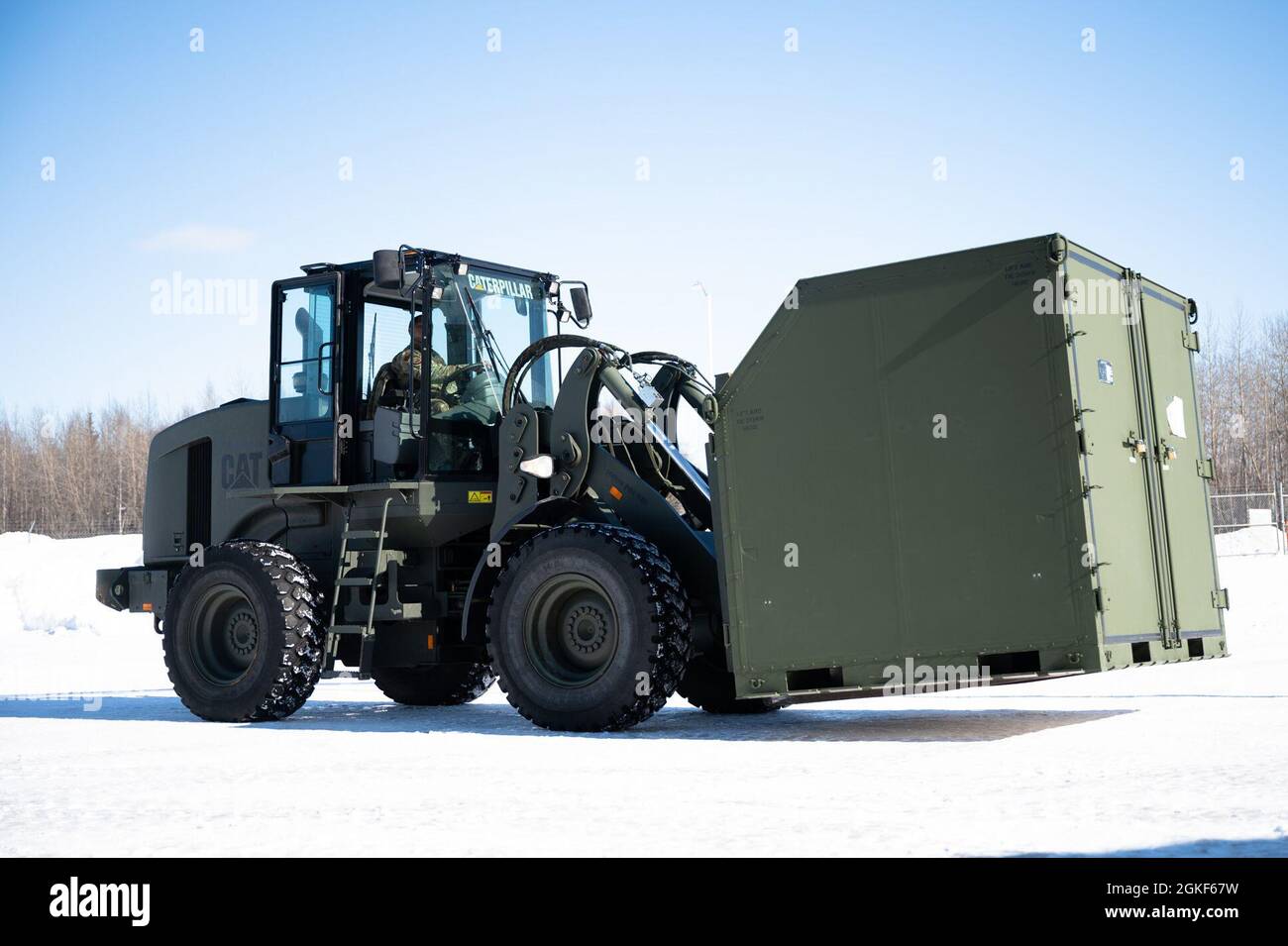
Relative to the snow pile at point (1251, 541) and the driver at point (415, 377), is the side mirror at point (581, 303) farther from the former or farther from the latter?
the snow pile at point (1251, 541)

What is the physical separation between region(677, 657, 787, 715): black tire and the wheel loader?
3 cm

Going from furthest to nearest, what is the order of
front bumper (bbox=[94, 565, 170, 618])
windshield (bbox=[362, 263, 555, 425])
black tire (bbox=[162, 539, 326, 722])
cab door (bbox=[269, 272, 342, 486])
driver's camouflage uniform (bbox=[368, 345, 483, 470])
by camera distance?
front bumper (bbox=[94, 565, 170, 618]) → cab door (bbox=[269, 272, 342, 486]) → windshield (bbox=[362, 263, 555, 425]) → driver's camouflage uniform (bbox=[368, 345, 483, 470]) → black tire (bbox=[162, 539, 326, 722])

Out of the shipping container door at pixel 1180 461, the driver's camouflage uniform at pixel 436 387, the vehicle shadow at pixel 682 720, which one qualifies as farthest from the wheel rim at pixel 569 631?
the shipping container door at pixel 1180 461

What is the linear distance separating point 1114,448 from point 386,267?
6.09m

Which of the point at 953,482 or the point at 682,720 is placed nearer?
the point at 953,482

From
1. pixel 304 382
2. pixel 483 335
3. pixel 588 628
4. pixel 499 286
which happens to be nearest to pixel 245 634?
pixel 304 382

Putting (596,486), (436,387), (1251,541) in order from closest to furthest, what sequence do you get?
1. (596,486)
2. (436,387)
3. (1251,541)

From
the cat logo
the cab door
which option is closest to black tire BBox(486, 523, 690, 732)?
the cab door

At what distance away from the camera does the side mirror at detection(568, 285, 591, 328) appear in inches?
531

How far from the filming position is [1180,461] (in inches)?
441

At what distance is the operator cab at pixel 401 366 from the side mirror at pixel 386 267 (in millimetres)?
79

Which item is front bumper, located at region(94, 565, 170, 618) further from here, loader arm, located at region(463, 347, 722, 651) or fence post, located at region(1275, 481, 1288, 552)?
fence post, located at region(1275, 481, 1288, 552)

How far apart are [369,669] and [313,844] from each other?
6687 mm

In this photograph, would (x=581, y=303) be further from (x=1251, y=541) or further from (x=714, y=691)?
(x=1251, y=541)
